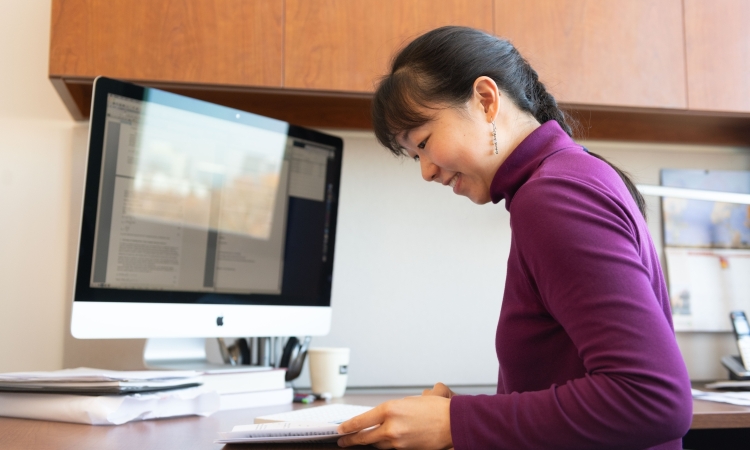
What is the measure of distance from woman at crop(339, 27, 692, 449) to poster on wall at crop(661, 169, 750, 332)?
1.02 m

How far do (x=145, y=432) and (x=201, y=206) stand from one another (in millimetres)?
510

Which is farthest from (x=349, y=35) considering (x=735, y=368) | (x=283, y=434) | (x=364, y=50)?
(x=735, y=368)

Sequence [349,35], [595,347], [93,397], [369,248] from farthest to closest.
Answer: [369,248]
[349,35]
[93,397]
[595,347]

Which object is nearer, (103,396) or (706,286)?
(103,396)

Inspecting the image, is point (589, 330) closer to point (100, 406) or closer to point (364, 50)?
point (100, 406)

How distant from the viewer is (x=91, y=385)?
941 mm

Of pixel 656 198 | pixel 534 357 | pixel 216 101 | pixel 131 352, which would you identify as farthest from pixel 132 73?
pixel 656 198

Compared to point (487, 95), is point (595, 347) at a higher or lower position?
lower

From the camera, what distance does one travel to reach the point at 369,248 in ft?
5.42

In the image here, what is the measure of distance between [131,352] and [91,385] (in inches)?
23.0

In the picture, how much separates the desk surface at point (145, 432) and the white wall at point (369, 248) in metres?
0.53

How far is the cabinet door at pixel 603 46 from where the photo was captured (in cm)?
144

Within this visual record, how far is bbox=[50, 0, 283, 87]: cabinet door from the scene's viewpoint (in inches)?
50.4

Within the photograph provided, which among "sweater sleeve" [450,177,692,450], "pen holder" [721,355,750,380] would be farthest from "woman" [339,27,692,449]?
"pen holder" [721,355,750,380]
